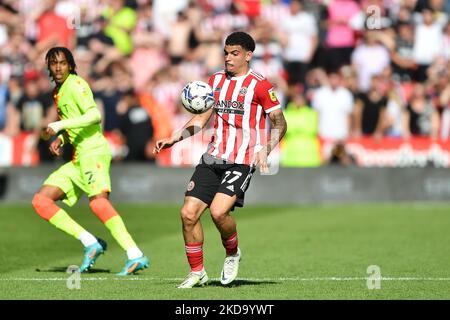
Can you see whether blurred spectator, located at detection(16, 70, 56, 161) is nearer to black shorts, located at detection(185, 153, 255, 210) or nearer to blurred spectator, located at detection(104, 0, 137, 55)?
blurred spectator, located at detection(104, 0, 137, 55)

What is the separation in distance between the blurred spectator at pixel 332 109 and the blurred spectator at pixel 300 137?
1.12 ft

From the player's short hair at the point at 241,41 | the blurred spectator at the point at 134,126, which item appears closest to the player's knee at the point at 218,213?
the player's short hair at the point at 241,41

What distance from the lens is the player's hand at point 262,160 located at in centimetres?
1007

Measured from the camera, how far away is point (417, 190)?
22.2 m

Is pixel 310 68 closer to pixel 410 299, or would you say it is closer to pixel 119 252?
pixel 119 252

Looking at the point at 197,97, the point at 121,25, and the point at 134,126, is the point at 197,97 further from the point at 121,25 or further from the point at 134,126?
the point at 121,25

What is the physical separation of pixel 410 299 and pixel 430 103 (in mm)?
14198

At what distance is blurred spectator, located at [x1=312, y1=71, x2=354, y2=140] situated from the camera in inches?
906

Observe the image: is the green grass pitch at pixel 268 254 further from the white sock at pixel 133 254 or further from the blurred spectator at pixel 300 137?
the blurred spectator at pixel 300 137

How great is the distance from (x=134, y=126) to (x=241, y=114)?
12093 millimetres

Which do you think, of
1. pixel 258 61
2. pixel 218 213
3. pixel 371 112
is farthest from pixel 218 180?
pixel 258 61

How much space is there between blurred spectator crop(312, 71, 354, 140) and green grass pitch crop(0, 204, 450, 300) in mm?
1840
